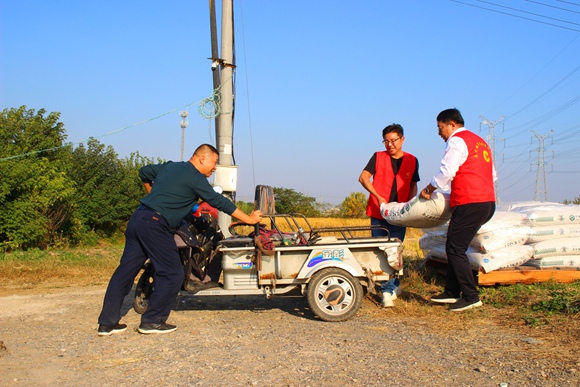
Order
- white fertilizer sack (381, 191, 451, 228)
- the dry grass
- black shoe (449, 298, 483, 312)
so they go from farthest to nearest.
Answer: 1. white fertilizer sack (381, 191, 451, 228)
2. black shoe (449, 298, 483, 312)
3. the dry grass

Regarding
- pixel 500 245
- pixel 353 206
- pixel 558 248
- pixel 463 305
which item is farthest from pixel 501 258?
pixel 353 206

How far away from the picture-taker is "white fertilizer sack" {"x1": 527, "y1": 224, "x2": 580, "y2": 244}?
22.8 ft

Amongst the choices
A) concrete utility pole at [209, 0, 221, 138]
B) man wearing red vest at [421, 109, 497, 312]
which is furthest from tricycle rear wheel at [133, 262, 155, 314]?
concrete utility pole at [209, 0, 221, 138]

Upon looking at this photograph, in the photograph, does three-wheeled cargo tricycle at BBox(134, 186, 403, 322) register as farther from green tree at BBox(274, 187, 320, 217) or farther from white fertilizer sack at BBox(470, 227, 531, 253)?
green tree at BBox(274, 187, 320, 217)

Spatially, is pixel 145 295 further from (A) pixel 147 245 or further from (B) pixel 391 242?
(B) pixel 391 242

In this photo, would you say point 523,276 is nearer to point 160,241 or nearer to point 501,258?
point 501,258

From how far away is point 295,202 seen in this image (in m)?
42.0

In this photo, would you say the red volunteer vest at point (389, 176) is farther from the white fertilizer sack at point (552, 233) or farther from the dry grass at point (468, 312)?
the white fertilizer sack at point (552, 233)

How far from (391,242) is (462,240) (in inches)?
30.6

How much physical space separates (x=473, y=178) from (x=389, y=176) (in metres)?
1.25

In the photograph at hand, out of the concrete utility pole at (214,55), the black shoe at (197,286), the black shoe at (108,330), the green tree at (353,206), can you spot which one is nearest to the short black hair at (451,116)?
the black shoe at (197,286)

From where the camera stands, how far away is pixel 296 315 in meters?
6.39

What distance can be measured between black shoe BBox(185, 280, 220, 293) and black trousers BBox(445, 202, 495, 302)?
8.98ft

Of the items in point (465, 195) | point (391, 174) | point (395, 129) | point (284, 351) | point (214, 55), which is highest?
point (214, 55)
